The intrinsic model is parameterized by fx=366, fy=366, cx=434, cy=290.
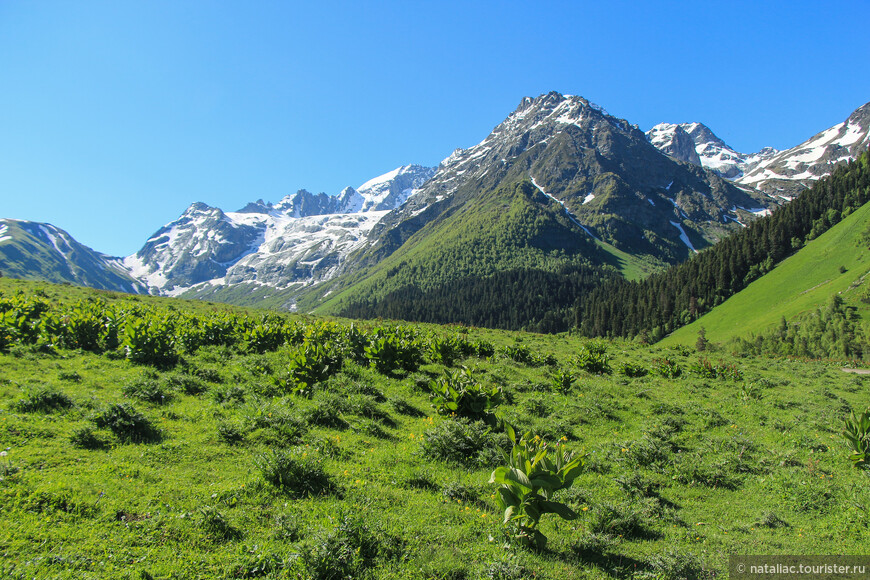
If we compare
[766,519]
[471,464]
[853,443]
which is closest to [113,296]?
[471,464]

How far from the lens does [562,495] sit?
9039 mm

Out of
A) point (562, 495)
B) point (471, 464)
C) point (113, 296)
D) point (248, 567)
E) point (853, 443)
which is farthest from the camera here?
point (113, 296)


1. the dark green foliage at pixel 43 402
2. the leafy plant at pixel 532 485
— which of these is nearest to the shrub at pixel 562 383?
the leafy plant at pixel 532 485

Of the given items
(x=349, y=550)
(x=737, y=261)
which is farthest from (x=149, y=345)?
(x=737, y=261)

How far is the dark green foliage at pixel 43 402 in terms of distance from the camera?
33.4 feet

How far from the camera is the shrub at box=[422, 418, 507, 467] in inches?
420

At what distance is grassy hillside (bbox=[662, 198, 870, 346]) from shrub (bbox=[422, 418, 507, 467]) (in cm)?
8242

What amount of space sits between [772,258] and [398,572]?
13858cm

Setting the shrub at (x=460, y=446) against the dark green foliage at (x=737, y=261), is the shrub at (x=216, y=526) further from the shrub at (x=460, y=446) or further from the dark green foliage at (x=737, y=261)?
the dark green foliage at (x=737, y=261)

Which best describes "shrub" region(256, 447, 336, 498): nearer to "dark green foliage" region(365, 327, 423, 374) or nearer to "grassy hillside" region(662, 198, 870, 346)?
"dark green foliage" region(365, 327, 423, 374)

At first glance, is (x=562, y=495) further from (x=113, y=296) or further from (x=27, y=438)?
(x=113, y=296)

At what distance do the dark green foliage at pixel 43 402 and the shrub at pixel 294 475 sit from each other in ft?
23.2

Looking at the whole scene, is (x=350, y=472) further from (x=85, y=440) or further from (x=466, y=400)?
(x=85, y=440)

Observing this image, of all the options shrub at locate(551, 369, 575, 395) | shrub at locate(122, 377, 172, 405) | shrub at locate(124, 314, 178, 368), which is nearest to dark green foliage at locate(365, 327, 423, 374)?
shrub at locate(551, 369, 575, 395)
